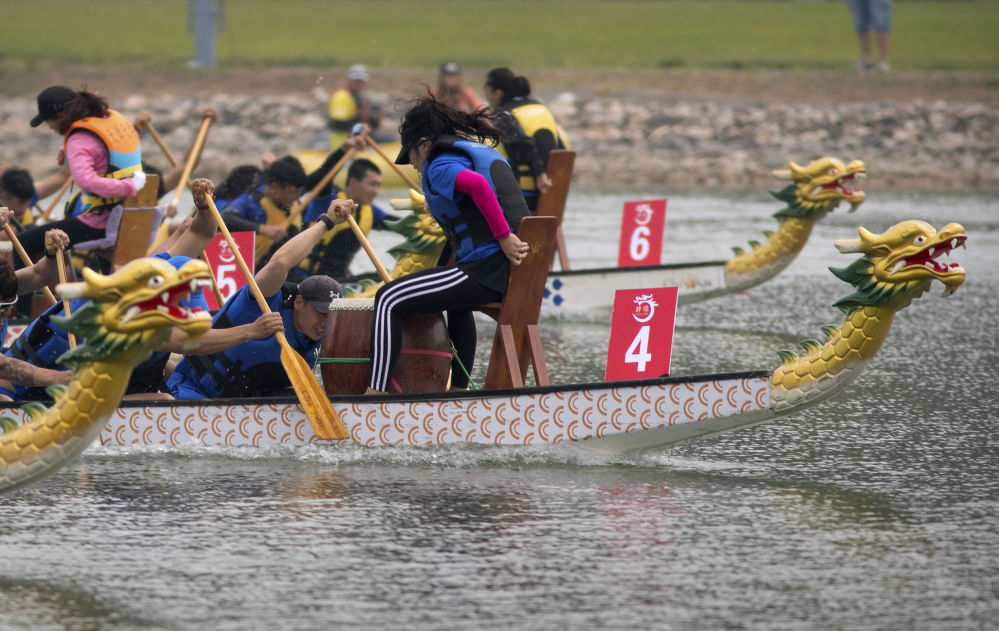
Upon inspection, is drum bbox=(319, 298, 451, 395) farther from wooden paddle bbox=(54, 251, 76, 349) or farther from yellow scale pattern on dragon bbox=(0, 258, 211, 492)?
yellow scale pattern on dragon bbox=(0, 258, 211, 492)

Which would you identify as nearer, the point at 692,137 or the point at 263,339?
the point at 263,339

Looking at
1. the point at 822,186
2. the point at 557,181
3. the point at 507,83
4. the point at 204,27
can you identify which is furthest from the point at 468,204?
the point at 204,27

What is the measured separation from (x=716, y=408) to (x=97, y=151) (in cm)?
502

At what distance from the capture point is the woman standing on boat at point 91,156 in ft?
32.2

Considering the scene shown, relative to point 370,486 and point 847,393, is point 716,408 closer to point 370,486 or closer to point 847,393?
point 370,486

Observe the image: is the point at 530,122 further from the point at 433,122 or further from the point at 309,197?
the point at 433,122

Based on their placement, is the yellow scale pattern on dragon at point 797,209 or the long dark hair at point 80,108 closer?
the long dark hair at point 80,108

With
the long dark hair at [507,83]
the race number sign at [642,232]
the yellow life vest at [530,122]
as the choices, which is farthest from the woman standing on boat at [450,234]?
the race number sign at [642,232]

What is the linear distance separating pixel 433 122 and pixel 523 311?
3.34 ft

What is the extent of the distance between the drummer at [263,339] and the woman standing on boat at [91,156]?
2.53 m

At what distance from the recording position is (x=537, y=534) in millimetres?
6191

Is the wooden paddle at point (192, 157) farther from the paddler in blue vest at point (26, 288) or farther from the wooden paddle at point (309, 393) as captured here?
the wooden paddle at point (309, 393)

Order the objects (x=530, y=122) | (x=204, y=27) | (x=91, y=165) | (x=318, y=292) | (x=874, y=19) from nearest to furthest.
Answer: (x=318, y=292), (x=91, y=165), (x=530, y=122), (x=874, y=19), (x=204, y=27)

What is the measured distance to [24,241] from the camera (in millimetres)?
9641
